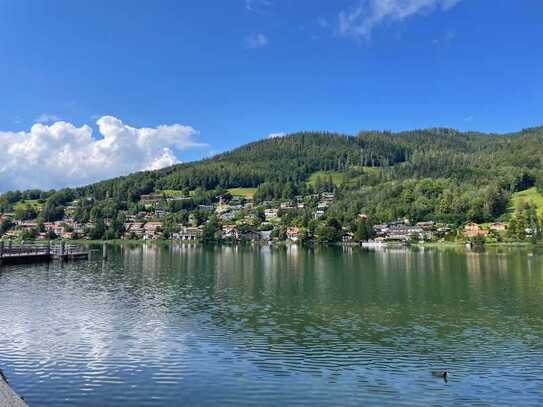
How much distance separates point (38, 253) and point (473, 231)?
13874 centimetres

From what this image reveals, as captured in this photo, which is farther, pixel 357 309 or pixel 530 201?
pixel 530 201

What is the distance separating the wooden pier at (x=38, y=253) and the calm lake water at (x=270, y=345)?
27134mm

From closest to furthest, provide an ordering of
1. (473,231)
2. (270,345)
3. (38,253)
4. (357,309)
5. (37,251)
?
1. (270,345)
2. (357,309)
3. (38,253)
4. (37,251)
5. (473,231)

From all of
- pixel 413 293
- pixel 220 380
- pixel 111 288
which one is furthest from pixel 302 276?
pixel 220 380

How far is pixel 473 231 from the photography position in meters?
175

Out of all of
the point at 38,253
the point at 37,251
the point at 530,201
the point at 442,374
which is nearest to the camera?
the point at 442,374

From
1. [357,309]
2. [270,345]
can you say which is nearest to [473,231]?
[357,309]

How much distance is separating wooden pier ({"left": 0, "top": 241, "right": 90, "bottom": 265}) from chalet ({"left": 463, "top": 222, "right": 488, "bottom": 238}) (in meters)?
121

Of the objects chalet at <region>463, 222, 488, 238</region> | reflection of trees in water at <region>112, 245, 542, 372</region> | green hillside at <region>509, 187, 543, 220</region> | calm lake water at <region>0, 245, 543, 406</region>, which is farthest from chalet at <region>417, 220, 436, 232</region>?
calm lake water at <region>0, 245, 543, 406</region>

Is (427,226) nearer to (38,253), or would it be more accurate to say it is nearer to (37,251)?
(37,251)

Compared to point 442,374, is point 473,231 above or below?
above

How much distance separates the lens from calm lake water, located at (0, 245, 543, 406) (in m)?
19.1

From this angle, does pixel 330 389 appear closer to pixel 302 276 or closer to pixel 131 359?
pixel 131 359

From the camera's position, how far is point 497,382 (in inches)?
798
